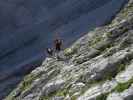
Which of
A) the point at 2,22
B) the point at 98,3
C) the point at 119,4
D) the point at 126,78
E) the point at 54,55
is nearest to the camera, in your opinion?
the point at 126,78

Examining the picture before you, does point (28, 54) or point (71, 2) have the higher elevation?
point (71, 2)

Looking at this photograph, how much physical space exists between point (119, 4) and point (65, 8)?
1068 cm

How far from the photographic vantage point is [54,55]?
41.9m

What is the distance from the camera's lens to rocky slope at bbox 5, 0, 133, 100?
2716 centimetres

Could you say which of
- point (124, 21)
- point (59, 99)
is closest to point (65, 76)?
point (59, 99)

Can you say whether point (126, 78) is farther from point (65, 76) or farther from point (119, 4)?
point (119, 4)

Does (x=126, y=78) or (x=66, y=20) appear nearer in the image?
(x=126, y=78)

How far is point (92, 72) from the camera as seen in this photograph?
30.3 meters

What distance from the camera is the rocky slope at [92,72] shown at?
1069 inches

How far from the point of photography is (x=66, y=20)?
2464 inches

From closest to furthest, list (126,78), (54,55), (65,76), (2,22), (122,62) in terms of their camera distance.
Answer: (126,78)
(122,62)
(65,76)
(54,55)
(2,22)

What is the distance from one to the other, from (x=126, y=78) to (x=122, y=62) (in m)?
2.61

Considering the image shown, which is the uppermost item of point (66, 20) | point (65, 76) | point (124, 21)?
point (66, 20)

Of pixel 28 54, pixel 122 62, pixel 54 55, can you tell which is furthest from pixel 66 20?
pixel 122 62
